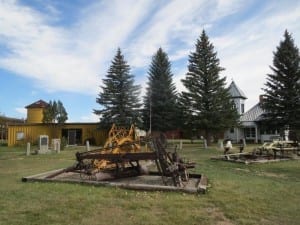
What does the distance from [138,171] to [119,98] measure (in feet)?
105

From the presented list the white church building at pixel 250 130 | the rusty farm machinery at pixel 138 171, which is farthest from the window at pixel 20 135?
the rusty farm machinery at pixel 138 171

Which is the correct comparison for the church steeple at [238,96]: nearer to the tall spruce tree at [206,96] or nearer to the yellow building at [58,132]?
the tall spruce tree at [206,96]

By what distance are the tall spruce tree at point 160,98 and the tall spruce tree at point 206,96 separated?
327cm

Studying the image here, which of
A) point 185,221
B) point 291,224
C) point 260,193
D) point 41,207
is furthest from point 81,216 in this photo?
point 260,193

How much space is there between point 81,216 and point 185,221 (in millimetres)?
1877

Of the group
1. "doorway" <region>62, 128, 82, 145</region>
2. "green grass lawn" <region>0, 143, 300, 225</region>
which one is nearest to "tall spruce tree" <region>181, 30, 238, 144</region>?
"doorway" <region>62, 128, 82, 145</region>

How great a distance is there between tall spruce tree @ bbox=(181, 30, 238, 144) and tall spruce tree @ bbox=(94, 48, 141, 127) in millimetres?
6686

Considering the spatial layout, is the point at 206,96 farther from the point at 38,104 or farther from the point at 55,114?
the point at 38,104

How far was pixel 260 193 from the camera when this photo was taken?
9.12 metres

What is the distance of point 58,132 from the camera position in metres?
47.1

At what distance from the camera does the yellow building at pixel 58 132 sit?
149 ft

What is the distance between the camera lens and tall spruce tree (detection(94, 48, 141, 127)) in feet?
143

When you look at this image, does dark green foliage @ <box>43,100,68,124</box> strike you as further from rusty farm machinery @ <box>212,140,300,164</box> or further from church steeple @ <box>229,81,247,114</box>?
rusty farm machinery @ <box>212,140,300,164</box>

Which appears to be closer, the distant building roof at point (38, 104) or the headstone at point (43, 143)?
the headstone at point (43, 143)
